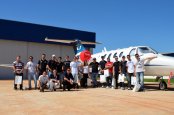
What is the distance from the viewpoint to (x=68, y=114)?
8086 millimetres

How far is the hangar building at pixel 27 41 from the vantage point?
126 feet

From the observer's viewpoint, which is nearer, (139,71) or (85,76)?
(139,71)

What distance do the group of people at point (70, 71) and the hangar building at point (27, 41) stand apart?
831 inches

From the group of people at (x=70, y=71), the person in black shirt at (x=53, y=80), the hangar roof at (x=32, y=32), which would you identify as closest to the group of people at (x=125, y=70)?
the group of people at (x=70, y=71)

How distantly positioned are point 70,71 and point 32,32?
24795 millimetres

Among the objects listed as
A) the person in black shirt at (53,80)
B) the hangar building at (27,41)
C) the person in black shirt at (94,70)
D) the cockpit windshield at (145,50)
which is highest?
the hangar building at (27,41)

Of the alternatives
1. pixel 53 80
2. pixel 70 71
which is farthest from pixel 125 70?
pixel 53 80

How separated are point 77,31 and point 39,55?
23.2 ft

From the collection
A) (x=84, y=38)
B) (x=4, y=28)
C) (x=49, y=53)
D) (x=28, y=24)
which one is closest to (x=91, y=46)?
(x=84, y=38)

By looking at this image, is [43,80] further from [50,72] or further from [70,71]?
[70,71]

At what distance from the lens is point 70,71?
56.4 feet

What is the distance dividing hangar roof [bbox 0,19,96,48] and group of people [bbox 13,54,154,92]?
828 inches

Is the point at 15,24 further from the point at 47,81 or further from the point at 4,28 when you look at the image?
the point at 47,81

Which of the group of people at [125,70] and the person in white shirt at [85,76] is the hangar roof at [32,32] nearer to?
the person in white shirt at [85,76]
